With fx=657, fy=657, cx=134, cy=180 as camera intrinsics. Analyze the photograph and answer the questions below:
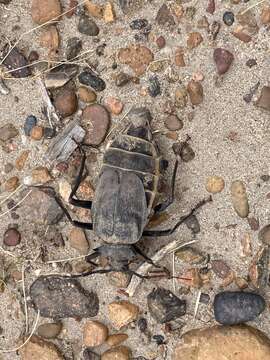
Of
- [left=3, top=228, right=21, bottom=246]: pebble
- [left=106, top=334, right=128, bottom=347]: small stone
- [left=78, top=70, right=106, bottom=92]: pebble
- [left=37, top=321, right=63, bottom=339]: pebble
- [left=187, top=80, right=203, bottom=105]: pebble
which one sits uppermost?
[left=187, top=80, right=203, bottom=105]: pebble

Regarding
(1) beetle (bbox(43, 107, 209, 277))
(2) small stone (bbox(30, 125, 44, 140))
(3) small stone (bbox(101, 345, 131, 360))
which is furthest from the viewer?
(2) small stone (bbox(30, 125, 44, 140))

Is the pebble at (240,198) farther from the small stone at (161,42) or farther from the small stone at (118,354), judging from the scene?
the small stone at (118,354)

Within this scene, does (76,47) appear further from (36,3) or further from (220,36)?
(220,36)

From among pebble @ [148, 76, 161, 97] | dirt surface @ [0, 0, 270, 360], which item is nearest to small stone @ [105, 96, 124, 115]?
dirt surface @ [0, 0, 270, 360]

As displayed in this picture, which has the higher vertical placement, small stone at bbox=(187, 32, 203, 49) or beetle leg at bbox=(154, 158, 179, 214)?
small stone at bbox=(187, 32, 203, 49)

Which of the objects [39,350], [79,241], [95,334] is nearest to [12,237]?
[79,241]

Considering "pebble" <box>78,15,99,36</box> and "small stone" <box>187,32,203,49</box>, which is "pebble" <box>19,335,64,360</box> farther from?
"small stone" <box>187,32,203,49</box>

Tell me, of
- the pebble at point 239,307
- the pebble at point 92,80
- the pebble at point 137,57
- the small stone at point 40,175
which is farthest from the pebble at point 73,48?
the pebble at point 239,307
